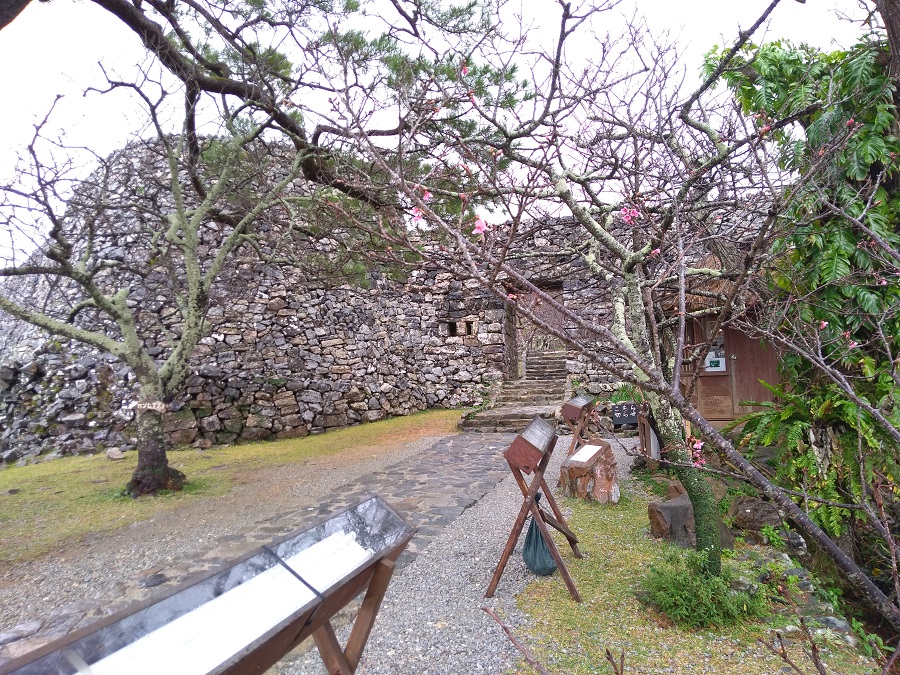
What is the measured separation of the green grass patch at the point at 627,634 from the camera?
7.93 feet

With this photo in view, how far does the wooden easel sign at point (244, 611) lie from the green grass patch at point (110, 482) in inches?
164

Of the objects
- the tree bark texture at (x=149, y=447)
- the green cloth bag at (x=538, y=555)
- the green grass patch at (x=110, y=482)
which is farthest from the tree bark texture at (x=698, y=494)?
the tree bark texture at (x=149, y=447)

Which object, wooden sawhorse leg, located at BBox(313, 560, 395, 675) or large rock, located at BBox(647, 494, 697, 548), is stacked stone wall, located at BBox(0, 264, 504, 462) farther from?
wooden sawhorse leg, located at BBox(313, 560, 395, 675)

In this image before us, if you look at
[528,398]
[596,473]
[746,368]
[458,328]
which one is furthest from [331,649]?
[458,328]

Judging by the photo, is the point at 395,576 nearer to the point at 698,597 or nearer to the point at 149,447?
the point at 698,597

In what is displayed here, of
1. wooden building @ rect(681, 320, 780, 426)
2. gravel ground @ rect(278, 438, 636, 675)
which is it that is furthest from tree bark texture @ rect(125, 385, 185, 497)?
wooden building @ rect(681, 320, 780, 426)

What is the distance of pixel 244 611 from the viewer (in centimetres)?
109

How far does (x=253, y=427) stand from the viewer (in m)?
9.18

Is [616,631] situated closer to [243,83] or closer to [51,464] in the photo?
[243,83]

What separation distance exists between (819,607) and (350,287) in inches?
386

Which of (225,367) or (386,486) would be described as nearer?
(386,486)

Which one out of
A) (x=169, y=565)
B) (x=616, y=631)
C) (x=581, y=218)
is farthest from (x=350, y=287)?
(x=616, y=631)

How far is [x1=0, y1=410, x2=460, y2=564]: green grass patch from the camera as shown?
4.79 meters

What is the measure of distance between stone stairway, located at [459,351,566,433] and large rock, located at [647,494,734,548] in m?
5.29
